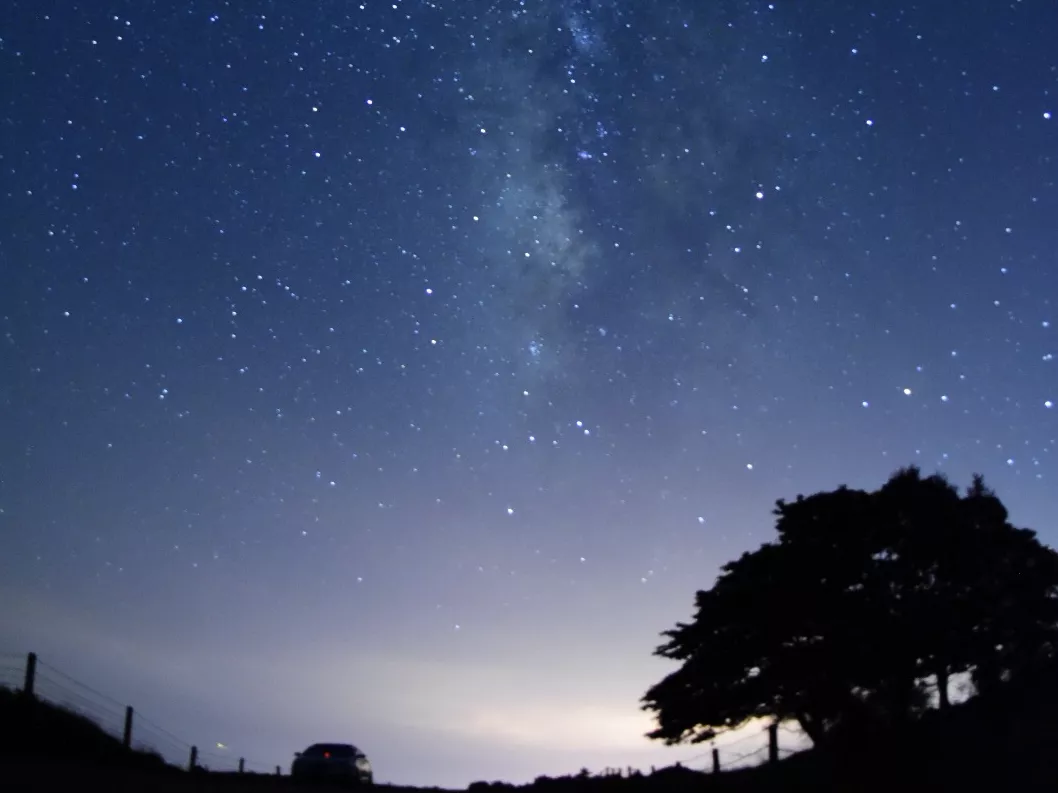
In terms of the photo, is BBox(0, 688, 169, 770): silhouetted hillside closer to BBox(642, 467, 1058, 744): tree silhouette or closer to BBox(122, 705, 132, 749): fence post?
BBox(122, 705, 132, 749): fence post

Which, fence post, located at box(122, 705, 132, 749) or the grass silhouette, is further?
fence post, located at box(122, 705, 132, 749)

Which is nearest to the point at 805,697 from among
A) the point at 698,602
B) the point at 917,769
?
the point at 698,602

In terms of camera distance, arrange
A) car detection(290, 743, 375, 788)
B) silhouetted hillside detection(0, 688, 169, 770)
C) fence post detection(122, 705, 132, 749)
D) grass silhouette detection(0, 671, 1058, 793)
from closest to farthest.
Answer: grass silhouette detection(0, 671, 1058, 793)
silhouetted hillside detection(0, 688, 169, 770)
fence post detection(122, 705, 132, 749)
car detection(290, 743, 375, 788)

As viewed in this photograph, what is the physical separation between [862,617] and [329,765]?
15801mm

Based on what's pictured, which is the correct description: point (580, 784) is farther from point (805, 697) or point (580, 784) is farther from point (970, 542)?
point (970, 542)

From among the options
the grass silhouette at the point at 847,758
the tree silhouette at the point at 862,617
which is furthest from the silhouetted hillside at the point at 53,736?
the tree silhouette at the point at 862,617

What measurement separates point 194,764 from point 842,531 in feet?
65.4

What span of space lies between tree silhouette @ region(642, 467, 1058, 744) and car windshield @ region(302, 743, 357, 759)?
31.7ft

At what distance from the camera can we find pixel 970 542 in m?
31.1

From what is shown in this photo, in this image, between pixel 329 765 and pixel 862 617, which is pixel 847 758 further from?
pixel 329 765

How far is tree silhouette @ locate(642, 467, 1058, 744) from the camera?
92.8ft

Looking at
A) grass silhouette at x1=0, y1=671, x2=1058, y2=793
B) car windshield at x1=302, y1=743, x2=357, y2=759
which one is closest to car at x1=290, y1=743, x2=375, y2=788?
car windshield at x1=302, y1=743, x2=357, y2=759

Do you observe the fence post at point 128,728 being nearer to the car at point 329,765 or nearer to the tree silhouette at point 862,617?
the car at point 329,765

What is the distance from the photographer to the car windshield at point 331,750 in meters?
28.8
